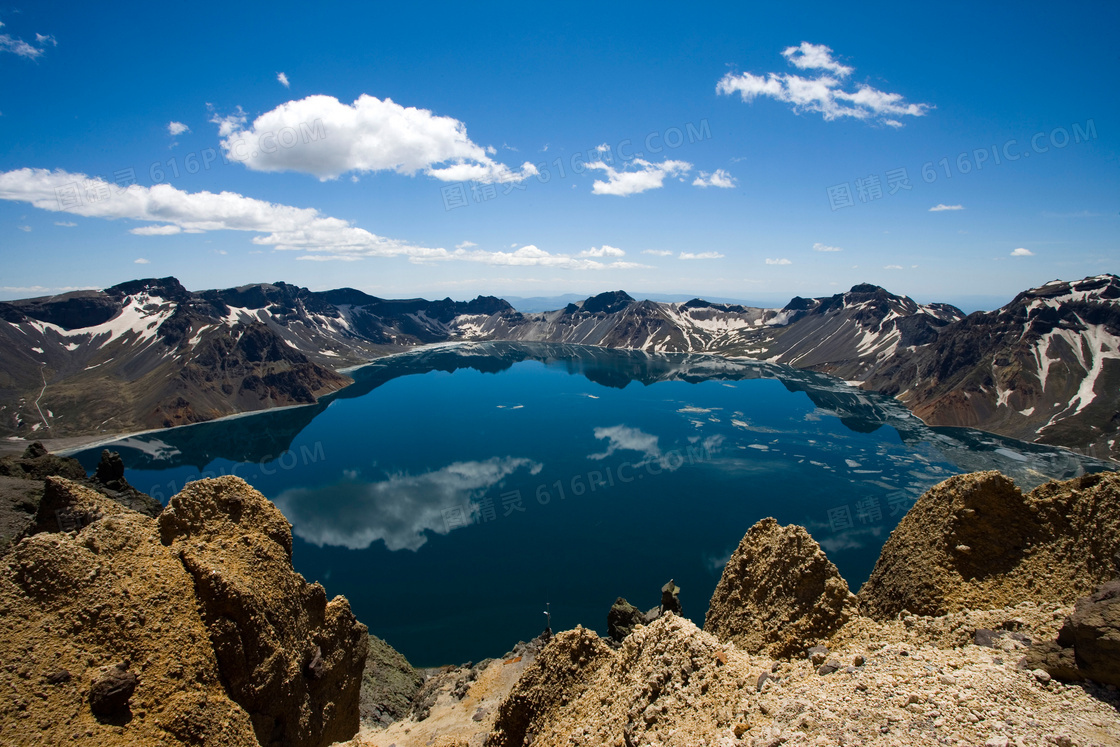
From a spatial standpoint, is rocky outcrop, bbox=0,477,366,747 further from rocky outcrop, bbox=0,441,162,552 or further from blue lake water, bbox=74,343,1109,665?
blue lake water, bbox=74,343,1109,665

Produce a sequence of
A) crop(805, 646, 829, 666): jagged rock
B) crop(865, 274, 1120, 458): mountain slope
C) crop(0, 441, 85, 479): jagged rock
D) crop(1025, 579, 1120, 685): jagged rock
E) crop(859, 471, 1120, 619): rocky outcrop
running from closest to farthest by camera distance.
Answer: crop(1025, 579, 1120, 685): jagged rock → crop(805, 646, 829, 666): jagged rock → crop(859, 471, 1120, 619): rocky outcrop → crop(0, 441, 85, 479): jagged rock → crop(865, 274, 1120, 458): mountain slope

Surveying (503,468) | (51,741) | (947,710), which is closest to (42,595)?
(51,741)

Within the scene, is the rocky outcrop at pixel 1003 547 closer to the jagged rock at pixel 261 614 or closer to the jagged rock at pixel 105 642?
the jagged rock at pixel 261 614

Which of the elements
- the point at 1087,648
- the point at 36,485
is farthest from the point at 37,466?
the point at 1087,648

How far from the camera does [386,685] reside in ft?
143

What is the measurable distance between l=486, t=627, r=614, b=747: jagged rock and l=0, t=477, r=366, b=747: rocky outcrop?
8303mm

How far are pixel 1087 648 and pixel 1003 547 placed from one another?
8.99m

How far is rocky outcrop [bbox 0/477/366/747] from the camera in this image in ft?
46.9

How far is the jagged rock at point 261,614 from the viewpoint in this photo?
18.1 metres

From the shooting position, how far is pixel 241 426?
157000 mm

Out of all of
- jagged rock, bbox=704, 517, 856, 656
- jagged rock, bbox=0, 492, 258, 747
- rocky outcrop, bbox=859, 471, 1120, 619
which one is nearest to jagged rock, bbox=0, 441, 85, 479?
jagged rock, bbox=0, 492, 258, 747

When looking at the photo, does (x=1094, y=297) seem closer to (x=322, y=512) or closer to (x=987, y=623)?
(x=987, y=623)

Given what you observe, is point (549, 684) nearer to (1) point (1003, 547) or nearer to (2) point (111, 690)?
(2) point (111, 690)

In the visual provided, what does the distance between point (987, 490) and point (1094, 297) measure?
8298 inches
